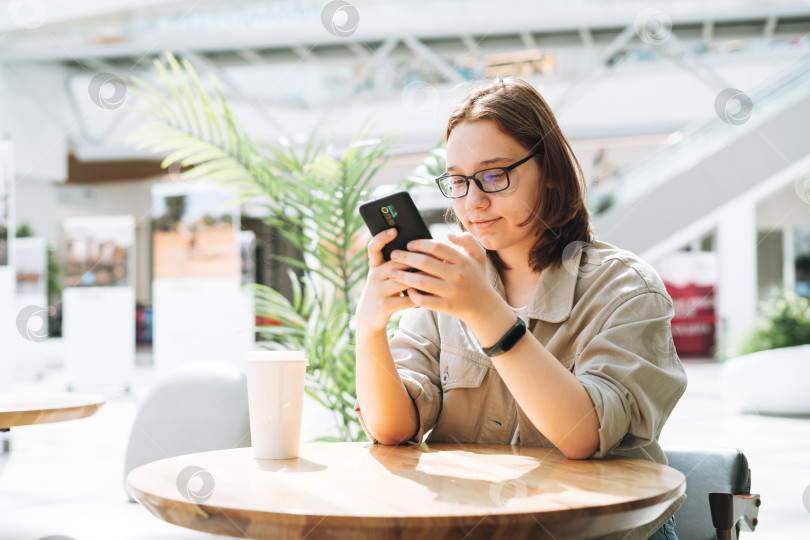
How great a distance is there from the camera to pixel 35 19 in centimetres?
945

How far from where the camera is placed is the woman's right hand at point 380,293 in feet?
3.53

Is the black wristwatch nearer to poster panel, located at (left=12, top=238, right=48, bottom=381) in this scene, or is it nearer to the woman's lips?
the woman's lips

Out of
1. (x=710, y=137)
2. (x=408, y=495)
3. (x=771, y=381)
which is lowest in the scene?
(x=771, y=381)

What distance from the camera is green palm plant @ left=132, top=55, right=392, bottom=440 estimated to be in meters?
2.26

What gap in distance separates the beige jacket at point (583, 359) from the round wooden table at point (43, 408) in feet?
3.12

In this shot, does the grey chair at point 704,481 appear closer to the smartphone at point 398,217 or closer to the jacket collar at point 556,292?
the jacket collar at point 556,292

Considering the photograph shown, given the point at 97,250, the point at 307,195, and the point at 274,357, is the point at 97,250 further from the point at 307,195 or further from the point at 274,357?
the point at 274,357

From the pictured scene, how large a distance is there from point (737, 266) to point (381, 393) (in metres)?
13.0

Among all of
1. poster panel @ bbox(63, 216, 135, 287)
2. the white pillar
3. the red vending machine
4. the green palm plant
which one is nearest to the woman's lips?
the green palm plant

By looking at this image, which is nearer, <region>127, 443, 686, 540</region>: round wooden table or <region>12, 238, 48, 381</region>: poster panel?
<region>127, 443, 686, 540</region>: round wooden table

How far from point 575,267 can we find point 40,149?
11.5 meters

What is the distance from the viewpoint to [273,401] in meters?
1.13

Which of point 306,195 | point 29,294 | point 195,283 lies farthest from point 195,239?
point 306,195

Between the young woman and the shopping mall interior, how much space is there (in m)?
0.27
